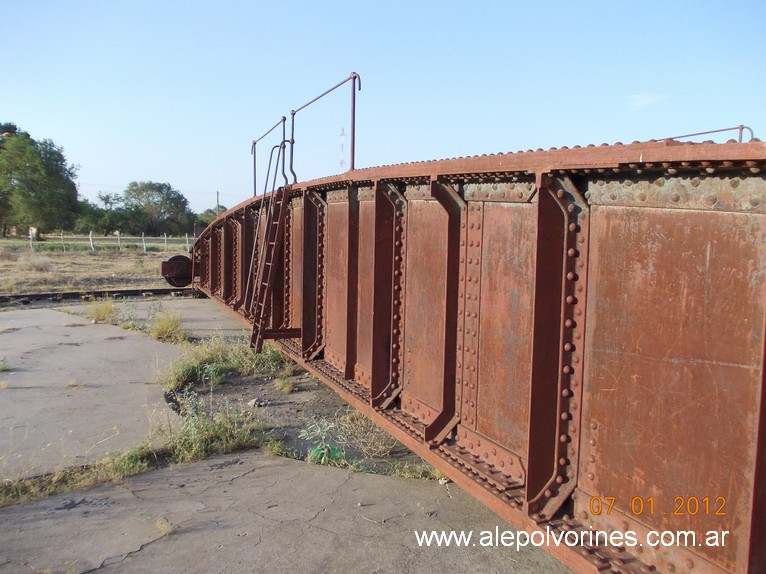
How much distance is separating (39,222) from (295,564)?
60488 millimetres

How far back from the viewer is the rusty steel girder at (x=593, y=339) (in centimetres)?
243

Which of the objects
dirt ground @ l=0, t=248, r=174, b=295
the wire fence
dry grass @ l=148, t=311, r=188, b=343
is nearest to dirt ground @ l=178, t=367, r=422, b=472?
dry grass @ l=148, t=311, r=188, b=343

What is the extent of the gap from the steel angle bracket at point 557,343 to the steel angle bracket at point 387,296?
2.12 metres

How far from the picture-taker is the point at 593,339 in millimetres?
3121

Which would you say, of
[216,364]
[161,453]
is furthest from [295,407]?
[216,364]

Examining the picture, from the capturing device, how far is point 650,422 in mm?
2805

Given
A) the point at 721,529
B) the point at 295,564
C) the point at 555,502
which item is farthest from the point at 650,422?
the point at 295,564

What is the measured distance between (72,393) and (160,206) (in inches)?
3186

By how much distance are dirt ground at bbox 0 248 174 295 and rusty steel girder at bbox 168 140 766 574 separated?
20.9m

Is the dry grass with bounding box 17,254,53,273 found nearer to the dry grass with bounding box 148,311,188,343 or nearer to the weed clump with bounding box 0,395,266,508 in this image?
the dry grass with bounding box 148,311,188,343

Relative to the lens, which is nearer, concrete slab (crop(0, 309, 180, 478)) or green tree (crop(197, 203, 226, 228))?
concrete slab (crop(0, 309, 180, 478))

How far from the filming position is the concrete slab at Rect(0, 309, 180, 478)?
20.3ft

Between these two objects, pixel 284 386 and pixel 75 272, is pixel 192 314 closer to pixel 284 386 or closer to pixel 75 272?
pixel 284 386

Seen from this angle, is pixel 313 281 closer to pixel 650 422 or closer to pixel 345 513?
pixel 345 513
